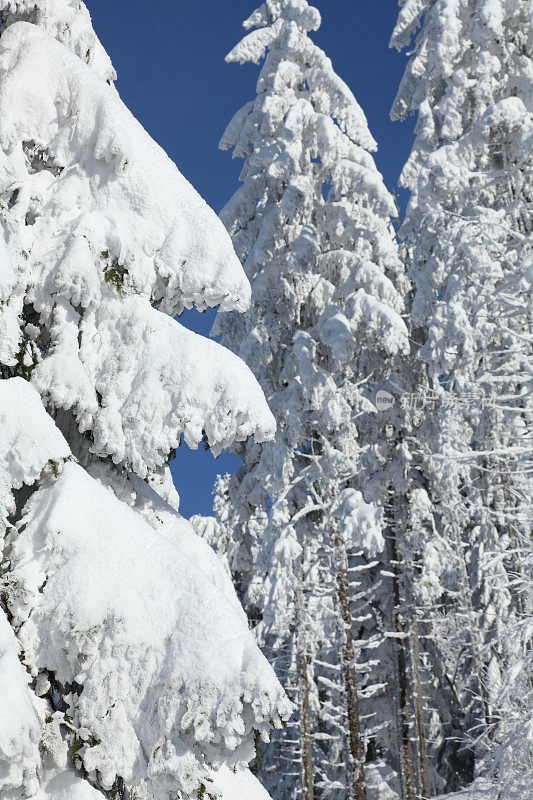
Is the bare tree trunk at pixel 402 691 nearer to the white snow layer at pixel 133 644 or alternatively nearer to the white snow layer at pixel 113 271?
the white snow layer at pixel 113 271

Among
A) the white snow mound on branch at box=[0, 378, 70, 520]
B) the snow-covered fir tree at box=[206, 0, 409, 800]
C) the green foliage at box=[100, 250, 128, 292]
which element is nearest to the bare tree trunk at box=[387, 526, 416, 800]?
the snow-covered fir tree at box=[206, 0, 409, 800]

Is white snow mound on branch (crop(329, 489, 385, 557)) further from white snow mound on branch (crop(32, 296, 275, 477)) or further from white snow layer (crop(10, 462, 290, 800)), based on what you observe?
white snow layer (crop(10, 462, 290, 800))

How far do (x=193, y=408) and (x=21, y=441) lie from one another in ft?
3.59

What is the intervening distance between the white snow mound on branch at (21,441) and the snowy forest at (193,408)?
0.01 meters

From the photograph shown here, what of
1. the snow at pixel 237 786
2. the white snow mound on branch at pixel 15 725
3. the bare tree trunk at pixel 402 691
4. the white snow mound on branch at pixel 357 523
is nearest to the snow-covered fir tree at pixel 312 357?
the white snow mound on branch at pixel 357 523

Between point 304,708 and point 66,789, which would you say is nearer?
point 66,789

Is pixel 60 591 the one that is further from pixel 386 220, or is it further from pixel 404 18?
pixel 404 18

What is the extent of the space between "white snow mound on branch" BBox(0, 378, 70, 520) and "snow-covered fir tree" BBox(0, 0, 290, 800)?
0.01 meters

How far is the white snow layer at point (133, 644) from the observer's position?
3.85 m

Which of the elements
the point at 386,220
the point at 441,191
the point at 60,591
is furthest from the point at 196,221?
the point at 386,220

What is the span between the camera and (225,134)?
2167cm

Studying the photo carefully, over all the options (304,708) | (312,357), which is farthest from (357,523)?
(304,708)

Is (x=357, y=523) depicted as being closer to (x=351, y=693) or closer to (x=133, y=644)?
(x=351, y=693)

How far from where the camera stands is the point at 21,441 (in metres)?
4.25
